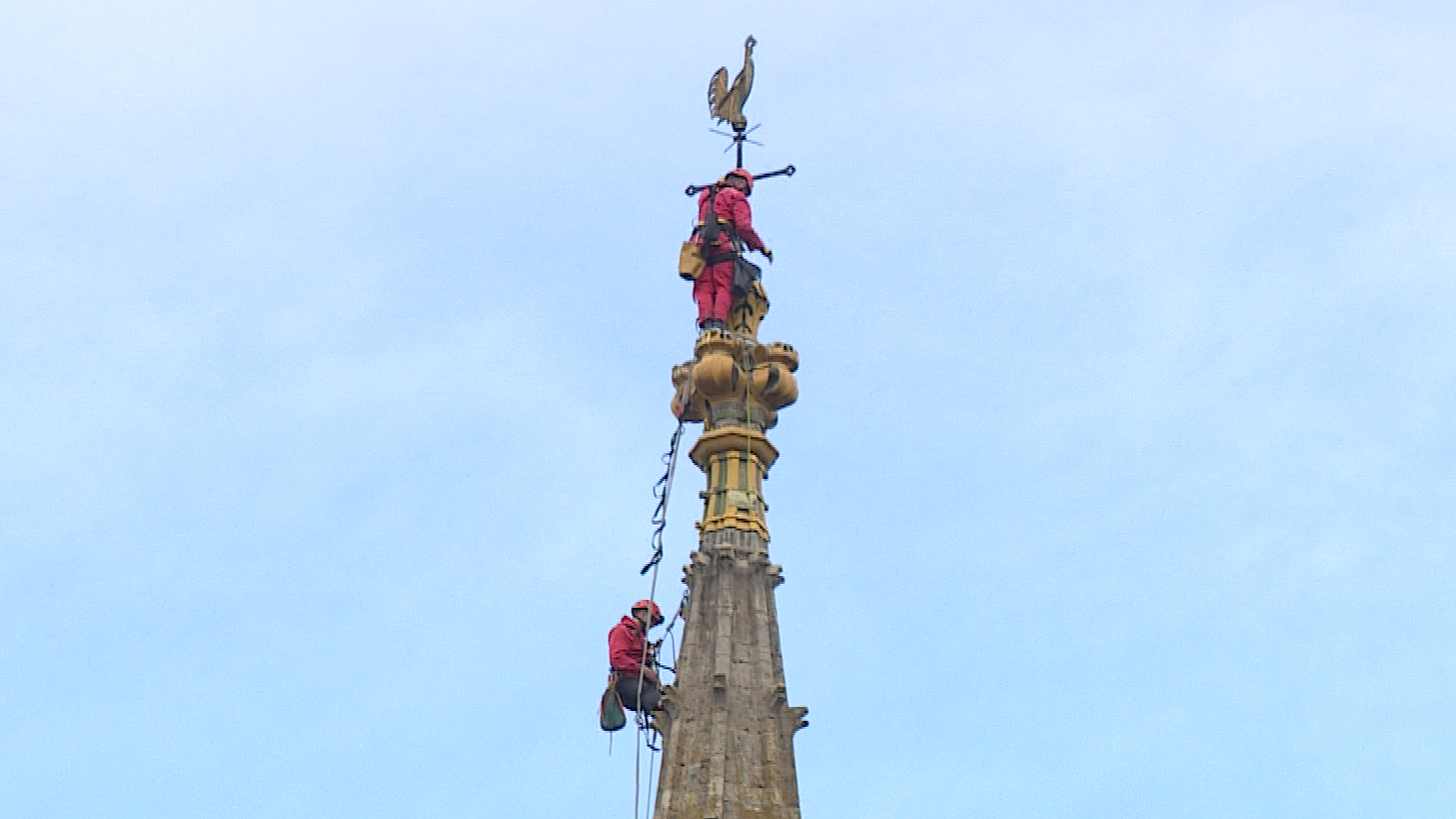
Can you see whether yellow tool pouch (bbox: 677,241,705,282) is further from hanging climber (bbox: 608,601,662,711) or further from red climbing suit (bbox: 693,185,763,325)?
hanging climber (bbox: 608,601,662,711)

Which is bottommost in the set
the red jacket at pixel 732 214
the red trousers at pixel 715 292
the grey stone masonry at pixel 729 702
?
the grey stone masonry at pixel 729 702

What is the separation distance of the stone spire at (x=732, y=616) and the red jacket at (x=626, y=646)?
100 cm

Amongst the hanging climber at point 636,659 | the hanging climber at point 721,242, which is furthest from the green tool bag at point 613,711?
the hanging climber at point 721,242

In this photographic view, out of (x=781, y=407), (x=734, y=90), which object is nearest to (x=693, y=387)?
(x=781, y=407)

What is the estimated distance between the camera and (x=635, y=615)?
3922 cm

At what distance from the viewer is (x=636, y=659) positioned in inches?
1521

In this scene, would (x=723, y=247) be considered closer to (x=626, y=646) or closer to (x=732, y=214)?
(x=732, y=214)

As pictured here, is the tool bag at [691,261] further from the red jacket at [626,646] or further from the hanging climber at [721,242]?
the red jacket at [626,646]

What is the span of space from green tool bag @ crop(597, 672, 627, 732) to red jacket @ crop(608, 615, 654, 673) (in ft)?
0.89

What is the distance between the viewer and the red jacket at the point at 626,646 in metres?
38.5

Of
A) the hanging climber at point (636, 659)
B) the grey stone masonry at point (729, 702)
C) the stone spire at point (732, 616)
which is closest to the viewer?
the grey stone masonry at point (729, 702)

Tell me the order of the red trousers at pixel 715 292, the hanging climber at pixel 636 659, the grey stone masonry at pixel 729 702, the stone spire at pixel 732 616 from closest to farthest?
the grey stone masonry at pixel 729 702
the stone spire at pixel 732 616
the hanging climber at pixel 636 659
the red trousers at pixel 715 292

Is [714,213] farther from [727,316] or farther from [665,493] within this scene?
[665,493]

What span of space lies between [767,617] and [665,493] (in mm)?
3966
